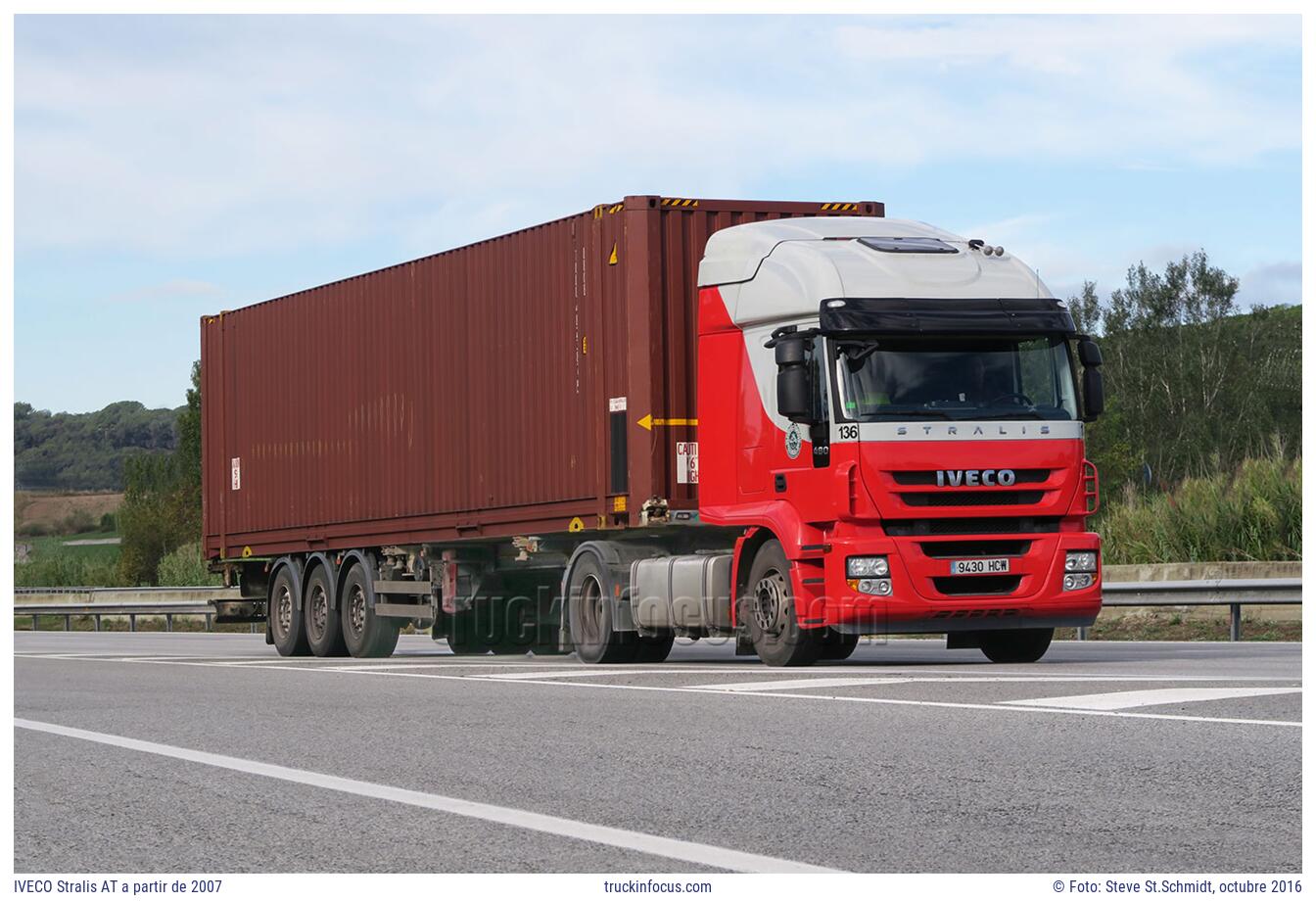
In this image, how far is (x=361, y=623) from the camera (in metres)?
21.4

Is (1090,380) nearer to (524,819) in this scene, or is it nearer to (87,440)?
(524,819)

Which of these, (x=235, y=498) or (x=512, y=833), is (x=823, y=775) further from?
(x=235, y=498)

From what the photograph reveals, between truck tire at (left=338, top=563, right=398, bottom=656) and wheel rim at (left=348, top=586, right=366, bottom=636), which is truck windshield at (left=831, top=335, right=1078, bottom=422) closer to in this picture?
truck tire at (left=338, top=563, right=398, bottom=656)

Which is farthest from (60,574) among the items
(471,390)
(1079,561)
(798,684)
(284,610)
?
(798,684)

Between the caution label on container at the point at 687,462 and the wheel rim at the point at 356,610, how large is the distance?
5.61 m

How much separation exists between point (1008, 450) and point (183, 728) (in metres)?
6.62

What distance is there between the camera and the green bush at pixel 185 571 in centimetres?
4566

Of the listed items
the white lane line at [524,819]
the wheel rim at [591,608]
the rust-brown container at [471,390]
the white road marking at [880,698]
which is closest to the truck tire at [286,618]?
the rust-brown container at [471,390]

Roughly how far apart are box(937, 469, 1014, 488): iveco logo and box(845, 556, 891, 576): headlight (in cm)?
74

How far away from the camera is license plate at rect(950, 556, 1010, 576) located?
48.3 ft

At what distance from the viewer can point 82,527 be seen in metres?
130

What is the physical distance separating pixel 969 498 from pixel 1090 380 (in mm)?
1341
